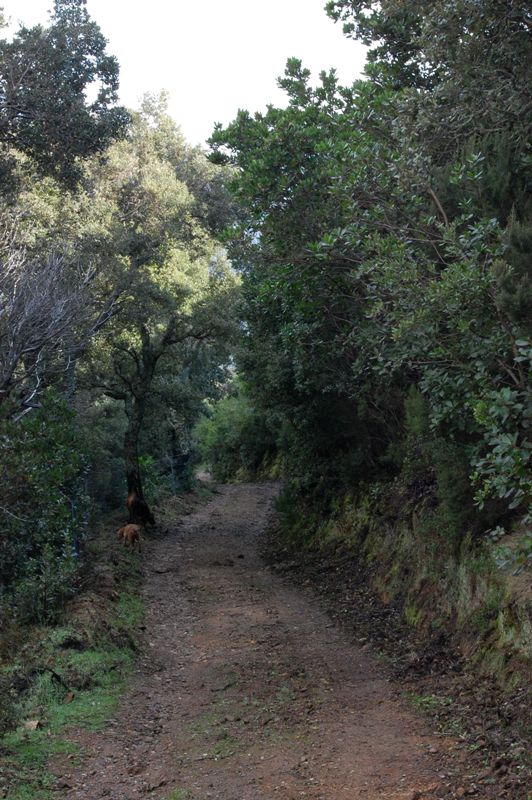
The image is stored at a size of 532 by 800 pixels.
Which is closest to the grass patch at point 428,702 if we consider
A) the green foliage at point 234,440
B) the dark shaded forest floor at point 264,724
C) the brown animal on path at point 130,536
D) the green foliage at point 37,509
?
the dark shaded forest floor at point 264,724

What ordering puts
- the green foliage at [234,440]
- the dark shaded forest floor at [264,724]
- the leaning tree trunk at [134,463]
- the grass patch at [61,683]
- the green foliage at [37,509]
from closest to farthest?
1. the dark shaded forest floor at [264,724]
2. the grass patch at [61,683]
3. the green foliage at [37,509]
4. the leaning tree trunk at [134,463]
5. the green foliage at [234,440]

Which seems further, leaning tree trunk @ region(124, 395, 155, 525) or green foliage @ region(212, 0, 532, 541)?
leaning tree trunk @ region(124, 395, 155, 525)

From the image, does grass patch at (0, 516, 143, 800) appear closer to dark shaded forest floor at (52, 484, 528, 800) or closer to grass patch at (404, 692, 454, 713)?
dark shaded forest floor at (52, 484, 528, 800)

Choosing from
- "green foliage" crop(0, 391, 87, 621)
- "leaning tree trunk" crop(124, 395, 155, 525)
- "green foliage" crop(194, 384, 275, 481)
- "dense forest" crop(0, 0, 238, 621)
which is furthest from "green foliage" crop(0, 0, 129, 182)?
"green foliage" crop(194, 384, 275, 481)

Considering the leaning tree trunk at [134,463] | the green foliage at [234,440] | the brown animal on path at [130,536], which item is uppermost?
the green foliage at [234,440]

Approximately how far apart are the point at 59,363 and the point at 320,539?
6.91 metres

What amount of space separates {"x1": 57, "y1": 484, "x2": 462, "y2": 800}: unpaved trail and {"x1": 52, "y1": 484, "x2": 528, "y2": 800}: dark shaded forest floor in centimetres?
2

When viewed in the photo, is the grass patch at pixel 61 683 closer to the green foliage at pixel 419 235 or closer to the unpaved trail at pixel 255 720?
the unpaved trail at pixel 255 720

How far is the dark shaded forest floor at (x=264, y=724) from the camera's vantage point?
5.67 m

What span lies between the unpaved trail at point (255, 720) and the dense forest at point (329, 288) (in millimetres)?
1528

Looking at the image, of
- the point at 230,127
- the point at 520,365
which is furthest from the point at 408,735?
the point at 230,127

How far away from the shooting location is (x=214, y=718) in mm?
Result: 7285

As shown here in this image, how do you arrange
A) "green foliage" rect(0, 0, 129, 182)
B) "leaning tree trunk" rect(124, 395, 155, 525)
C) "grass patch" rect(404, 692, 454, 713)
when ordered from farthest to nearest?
"leaning tree trunk" rect(124, 395, 155, 525) → "green foliage" rect(0, 0, 129, 182) → "grass patch" rect(404, 692, 454, 713)

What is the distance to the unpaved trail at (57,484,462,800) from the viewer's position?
226 inches
